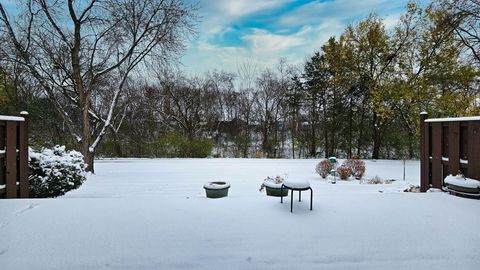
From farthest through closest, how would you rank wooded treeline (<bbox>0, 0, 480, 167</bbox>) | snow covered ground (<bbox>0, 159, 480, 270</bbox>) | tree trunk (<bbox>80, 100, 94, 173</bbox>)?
wooded treeline (<bbox>0, 0, 480, 167</bbox>), tree trunk (<bbox>80, 100, 94, 173</bbox>), snow covered ground (<bbox>0, 159, 480, 270</bbox>)

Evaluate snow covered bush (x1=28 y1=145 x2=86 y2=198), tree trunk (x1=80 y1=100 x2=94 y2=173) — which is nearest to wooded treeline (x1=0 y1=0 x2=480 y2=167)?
tree trunk (x1=80 y1=100 x2=94 y2=173)

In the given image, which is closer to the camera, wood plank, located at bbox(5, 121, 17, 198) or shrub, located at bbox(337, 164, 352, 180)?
wood plank, located at bbox(5, 121, 17, 198)

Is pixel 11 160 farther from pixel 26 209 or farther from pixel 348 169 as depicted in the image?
pixel 348 169

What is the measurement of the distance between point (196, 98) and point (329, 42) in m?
8.32

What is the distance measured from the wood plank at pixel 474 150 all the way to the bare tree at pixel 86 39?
7.73m

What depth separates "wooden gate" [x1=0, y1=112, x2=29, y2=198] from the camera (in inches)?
120

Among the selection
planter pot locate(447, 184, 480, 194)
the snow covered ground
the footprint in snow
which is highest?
planter pot locate(447, 184, 480, 194)

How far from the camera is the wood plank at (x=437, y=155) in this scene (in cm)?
350

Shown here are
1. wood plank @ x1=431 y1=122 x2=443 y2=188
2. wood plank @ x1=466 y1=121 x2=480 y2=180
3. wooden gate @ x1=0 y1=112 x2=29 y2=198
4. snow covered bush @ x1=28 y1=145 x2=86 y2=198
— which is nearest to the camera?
wood plank @ x1=466 y1=121 x2=480 y2=180

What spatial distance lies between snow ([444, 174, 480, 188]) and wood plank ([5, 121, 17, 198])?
5189 mm

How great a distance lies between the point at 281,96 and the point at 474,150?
529 inches

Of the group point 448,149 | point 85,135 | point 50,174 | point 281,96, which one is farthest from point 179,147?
point 448,149

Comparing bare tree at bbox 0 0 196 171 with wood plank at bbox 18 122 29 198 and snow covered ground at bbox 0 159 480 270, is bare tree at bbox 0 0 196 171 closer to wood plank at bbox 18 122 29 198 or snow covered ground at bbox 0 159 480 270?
wood plank at bbox 18 122 29 198

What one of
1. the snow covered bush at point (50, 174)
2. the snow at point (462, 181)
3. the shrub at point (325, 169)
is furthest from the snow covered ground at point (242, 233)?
the shrub at point (325, 169)
